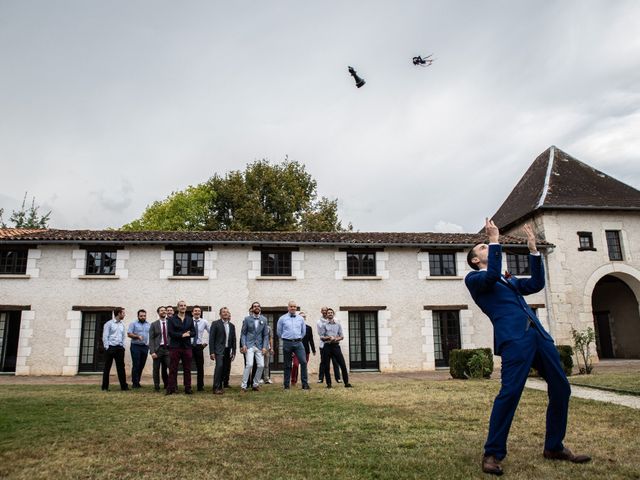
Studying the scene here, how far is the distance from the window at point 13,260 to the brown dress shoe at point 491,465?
1787cm

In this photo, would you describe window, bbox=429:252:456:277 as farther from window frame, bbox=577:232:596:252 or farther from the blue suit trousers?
the blue suit trousers

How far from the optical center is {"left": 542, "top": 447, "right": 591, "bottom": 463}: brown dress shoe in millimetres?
4195

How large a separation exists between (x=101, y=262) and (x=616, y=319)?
23.6 m

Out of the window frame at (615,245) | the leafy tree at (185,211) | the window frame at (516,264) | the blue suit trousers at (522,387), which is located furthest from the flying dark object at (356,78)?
the leafy tree at (185,211)

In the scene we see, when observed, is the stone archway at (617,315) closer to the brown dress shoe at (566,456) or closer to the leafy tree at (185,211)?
the brown dress shoe at (566,456)

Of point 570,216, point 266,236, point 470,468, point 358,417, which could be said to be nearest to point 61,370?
point 266,236

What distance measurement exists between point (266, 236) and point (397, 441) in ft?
43.7

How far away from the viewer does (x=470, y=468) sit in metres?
4.05

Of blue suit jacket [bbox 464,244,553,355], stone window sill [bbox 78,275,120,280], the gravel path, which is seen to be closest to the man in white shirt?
stone window sill [bbox 78,275,120,280]

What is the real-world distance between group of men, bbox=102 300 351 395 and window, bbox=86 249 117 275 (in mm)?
6010

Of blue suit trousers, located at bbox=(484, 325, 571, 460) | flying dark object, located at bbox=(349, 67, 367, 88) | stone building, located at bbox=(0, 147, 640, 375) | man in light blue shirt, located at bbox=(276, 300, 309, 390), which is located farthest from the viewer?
stone building, located at bbox=(0, 147, 640, 375)

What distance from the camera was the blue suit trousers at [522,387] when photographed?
408cm

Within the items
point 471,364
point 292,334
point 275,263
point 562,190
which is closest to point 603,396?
point 471,364

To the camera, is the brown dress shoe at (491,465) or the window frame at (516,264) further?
the window frame at (516,264)
